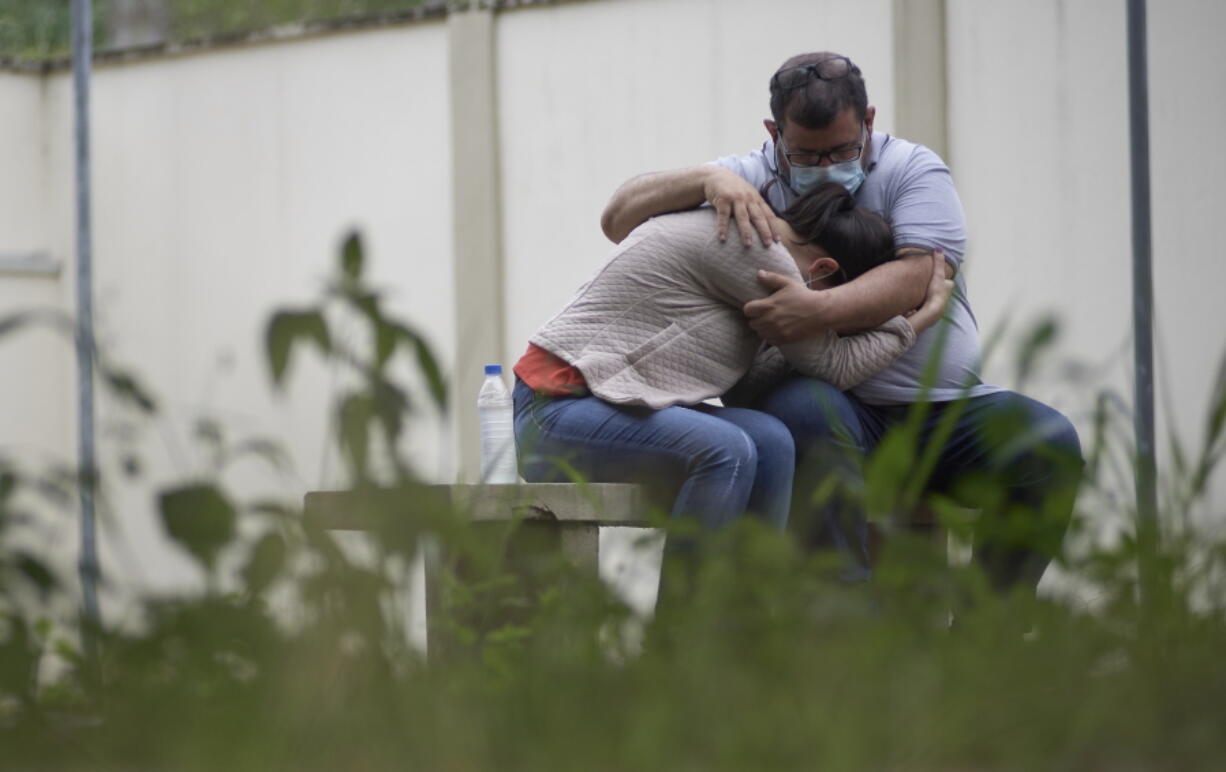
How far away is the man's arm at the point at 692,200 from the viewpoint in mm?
2865

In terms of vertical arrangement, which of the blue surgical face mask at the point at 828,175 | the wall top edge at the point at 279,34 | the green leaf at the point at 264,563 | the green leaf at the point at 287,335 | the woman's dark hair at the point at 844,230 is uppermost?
the wall top edge at the point at 279,34

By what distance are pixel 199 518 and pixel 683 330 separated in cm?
170

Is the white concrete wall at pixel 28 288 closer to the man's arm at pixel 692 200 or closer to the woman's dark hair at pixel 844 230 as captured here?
the man's arm at pixel 692 200

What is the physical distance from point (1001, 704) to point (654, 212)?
81.2 inches

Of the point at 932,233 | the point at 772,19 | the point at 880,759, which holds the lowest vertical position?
the point at 880,759

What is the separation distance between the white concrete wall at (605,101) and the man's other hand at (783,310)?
355 centimetres

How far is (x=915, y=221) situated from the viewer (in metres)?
3.05

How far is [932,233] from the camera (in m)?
3.03

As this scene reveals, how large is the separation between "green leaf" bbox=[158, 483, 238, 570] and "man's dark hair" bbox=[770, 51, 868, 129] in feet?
6.48

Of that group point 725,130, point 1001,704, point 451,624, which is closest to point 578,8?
point 725,130

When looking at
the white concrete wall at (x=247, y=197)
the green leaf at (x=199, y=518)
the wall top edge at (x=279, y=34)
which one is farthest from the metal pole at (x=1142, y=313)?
the white concrete wall at (x=247, y=197)

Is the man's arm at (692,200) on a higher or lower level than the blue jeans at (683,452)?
higher

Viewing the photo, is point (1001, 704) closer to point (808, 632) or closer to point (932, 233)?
point (808, 632)

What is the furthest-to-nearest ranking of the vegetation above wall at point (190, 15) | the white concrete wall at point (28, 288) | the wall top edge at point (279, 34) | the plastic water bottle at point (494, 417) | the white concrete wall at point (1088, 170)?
the vegetation above wall at point (190, 15) < the white concrete wall at point (28, 288) < the wall top edge at point (279, 34) < the white concrete wall at point (1088, 170) < the plastic water bottle at point (494, 417)
